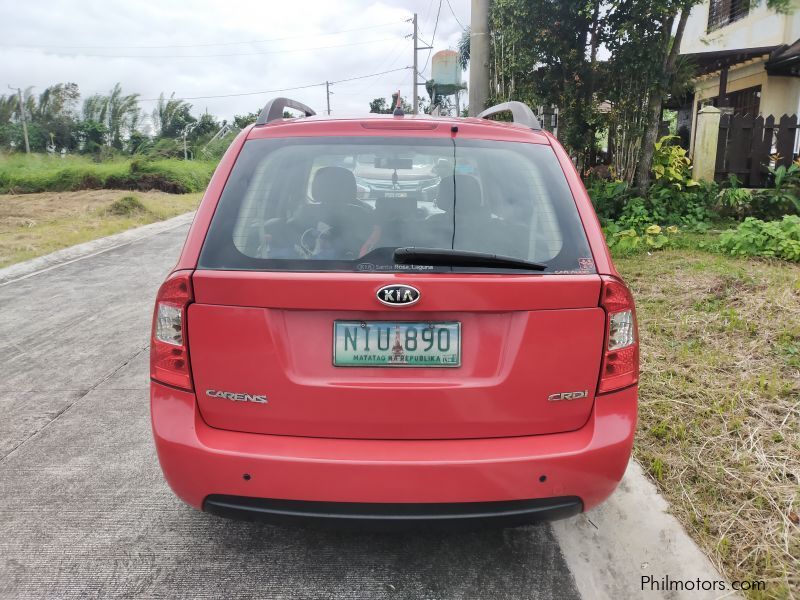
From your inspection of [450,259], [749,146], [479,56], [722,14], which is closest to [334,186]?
[450,259]

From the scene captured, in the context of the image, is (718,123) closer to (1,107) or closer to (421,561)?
(421,561)

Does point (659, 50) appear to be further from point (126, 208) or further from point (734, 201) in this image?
point (126, 208)

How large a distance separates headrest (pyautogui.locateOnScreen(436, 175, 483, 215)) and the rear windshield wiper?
237 mm

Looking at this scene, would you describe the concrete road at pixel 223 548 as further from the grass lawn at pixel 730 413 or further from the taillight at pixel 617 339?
the taillight at pixel 617 339

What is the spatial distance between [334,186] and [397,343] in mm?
726

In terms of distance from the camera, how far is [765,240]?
6.72 m

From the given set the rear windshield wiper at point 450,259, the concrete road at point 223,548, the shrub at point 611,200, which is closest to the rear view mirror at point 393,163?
the rear windshield wiper at point 450,259

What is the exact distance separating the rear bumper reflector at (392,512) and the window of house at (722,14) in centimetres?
1735

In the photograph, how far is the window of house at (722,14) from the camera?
53.8 feet

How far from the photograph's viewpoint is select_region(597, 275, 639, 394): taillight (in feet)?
7.38

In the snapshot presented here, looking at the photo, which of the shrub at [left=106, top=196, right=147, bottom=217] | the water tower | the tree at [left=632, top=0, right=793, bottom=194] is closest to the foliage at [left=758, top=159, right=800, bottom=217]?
the tree at [left=632, top=0, right=793, bottom=194]

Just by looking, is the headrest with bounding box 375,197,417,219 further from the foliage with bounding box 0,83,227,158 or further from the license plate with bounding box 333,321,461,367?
the foliage with bounding box 0,83,227,158

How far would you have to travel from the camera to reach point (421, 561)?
8.64 feet

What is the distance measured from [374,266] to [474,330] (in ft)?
1.29
